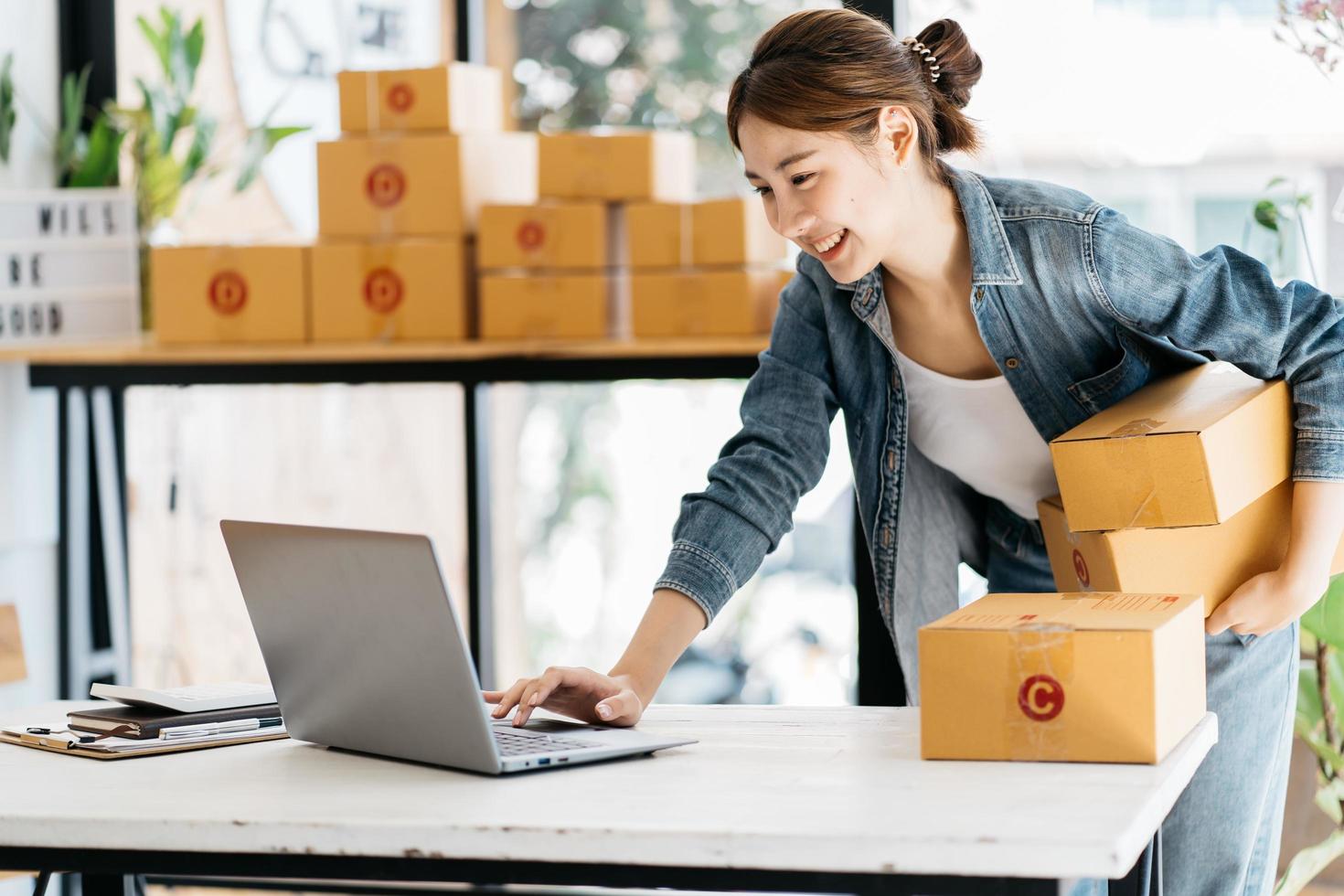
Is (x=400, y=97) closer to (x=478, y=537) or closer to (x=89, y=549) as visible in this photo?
(x=478, y=537)

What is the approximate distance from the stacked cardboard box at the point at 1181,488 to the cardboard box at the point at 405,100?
1.49 m

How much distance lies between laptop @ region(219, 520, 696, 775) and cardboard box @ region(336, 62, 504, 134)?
1492mm

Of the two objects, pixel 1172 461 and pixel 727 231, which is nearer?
pixel 1172 461

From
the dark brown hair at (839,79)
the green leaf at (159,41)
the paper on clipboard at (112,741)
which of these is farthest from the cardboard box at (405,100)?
the paper on clipboard at (112,741)

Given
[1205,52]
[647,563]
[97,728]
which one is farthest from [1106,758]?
[647,563]

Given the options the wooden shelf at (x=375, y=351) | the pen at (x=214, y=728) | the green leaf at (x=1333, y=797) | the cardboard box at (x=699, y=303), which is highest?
the cardboard box at (x=699, y=303)

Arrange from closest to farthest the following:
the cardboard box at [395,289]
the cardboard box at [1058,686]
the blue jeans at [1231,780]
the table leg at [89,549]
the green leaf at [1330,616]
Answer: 1. the cardboard box at [1058,686]
2. the blue jeans at [1231,780]
3. the green leaf at [1330,616]
4. the cardboard box at [395,289]
5. the table leg at [89,549]

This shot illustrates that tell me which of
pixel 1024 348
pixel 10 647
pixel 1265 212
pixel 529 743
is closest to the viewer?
pixel 529 743

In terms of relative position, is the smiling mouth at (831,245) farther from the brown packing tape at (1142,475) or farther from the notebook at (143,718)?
the notebook at (143,718)

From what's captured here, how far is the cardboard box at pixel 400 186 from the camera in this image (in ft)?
8.89

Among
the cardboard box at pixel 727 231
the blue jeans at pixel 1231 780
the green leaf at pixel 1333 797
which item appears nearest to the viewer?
the blue jeans at pixel 1231 780

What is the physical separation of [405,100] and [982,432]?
1.41 meters

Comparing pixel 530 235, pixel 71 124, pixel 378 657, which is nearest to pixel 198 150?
pixel 71 124

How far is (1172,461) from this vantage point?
1.41 meters
